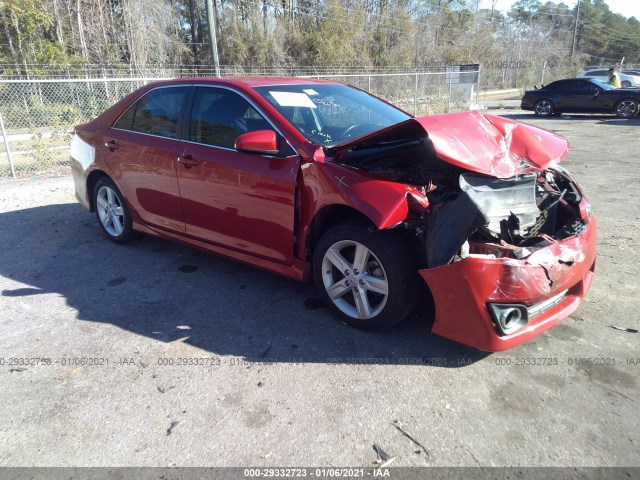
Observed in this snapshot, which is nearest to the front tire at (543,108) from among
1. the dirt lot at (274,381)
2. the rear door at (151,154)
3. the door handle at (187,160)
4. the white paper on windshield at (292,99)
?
the dirt lot at (274,381)

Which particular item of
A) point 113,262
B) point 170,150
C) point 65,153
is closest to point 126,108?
point 170,150

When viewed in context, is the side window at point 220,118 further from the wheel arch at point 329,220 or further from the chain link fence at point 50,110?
the chain link fence at point 50,110

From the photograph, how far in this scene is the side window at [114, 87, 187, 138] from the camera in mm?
4458

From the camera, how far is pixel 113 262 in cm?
495

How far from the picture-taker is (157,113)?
4.66m

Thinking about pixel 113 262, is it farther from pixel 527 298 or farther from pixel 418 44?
pixel 418 44

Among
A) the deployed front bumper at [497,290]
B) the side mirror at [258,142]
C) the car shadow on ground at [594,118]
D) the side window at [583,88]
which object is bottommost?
the car shadow on ground at [594,118]

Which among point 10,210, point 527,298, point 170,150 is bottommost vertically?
point 10,210

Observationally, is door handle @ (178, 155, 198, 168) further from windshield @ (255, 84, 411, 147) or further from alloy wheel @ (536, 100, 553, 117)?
alloy wheel @ (536, 100, 553, 117)

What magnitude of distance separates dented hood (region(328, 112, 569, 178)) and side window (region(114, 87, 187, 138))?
71.6 inches

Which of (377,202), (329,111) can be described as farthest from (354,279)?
(329,111)

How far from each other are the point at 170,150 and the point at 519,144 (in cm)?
290

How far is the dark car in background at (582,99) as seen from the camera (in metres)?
16.3

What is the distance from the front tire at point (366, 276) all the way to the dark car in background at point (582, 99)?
1670 centimetres
